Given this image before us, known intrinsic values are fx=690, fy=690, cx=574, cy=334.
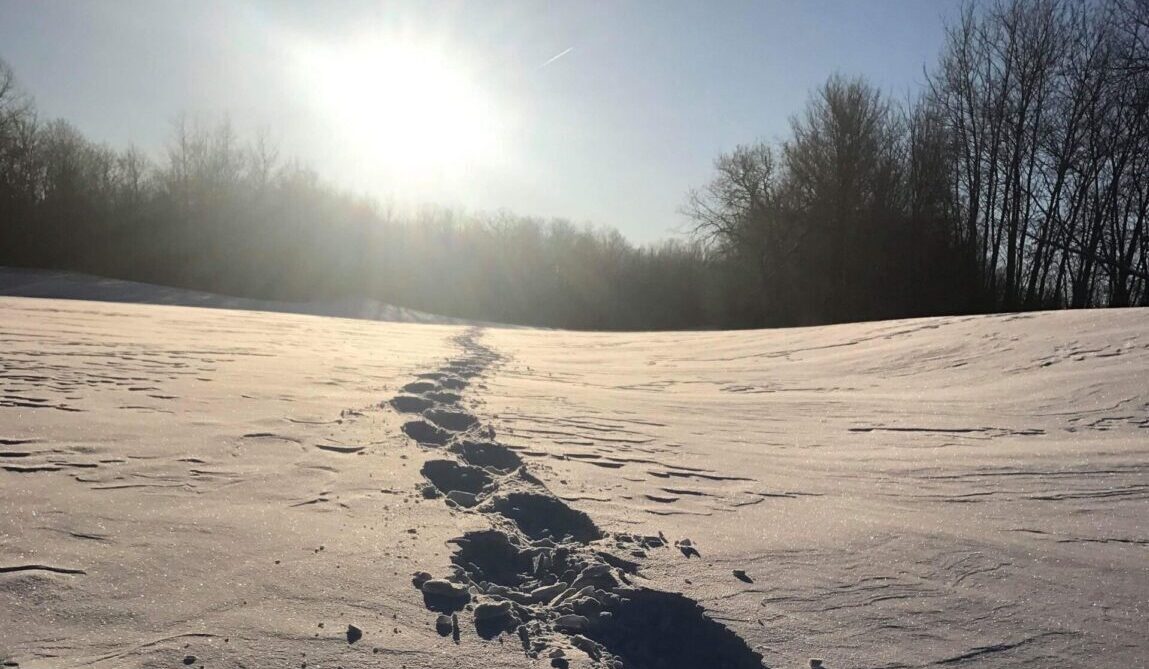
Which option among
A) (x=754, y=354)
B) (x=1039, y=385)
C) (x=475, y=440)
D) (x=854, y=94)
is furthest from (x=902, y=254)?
(x=475, y=440)

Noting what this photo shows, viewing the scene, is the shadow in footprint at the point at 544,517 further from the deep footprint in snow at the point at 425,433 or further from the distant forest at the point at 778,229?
the distant forest at the point at 778,229

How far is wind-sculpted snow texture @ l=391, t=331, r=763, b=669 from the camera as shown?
1633 millimetres

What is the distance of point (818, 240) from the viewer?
25.7 meters

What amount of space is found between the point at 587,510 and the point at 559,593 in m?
0.70

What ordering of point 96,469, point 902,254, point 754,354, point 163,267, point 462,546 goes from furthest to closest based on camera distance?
1. point 163,267
2. point 902,254
3. point 754,354
4. point 96,469
5. point 462,546

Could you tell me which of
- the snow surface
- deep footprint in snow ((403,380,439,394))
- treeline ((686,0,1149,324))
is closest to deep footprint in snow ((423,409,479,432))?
the snow surface

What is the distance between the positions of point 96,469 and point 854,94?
26.4 metres

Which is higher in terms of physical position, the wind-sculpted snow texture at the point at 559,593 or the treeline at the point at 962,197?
the treeline at the point at 962,197

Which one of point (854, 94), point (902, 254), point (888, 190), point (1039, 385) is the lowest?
point (1039, 385)

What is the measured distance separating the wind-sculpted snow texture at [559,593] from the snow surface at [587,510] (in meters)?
0.03

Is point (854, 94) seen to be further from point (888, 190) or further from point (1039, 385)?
point (1039, 385)

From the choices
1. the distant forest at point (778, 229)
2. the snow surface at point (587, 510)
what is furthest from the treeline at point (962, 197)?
the snow surface at point (587, 510)

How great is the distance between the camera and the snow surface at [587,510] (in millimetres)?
1616

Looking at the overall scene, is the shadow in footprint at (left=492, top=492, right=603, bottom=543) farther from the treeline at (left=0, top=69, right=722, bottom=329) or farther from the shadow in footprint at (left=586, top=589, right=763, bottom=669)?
the treeline at (left=0, top=69, right=722, bottom=329)
